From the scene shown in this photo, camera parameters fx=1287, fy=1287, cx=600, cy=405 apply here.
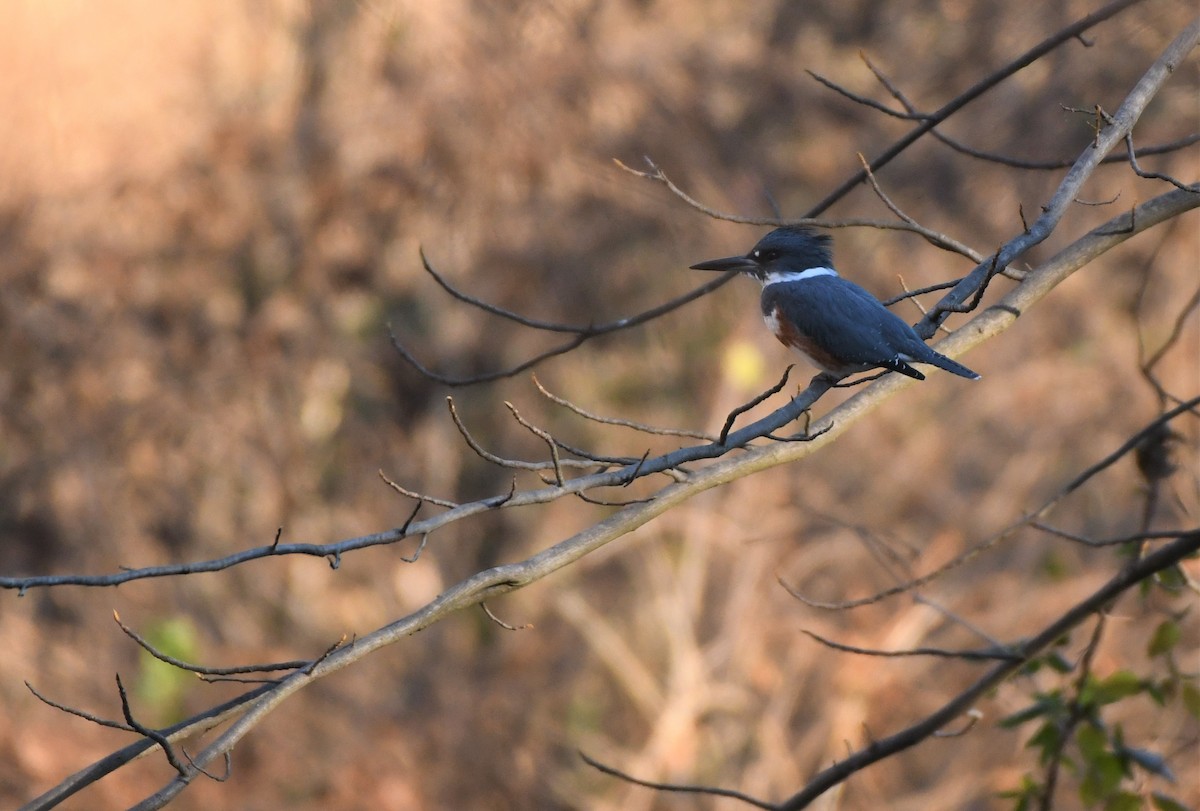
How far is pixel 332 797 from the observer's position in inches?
279

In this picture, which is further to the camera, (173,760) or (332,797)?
(332,797)

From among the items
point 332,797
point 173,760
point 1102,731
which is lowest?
point 173,760

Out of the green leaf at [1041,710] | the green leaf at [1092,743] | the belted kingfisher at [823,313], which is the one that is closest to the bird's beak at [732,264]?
the belted kingfisher at [823,313]

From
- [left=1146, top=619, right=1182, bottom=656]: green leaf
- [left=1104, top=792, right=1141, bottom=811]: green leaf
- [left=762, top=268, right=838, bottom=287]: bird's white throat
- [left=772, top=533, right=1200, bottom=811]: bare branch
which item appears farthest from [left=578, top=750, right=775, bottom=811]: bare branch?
[left=762, top=268, right=838, bottom=287]: bird's white throat

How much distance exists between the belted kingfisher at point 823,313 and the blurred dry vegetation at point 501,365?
137 inches

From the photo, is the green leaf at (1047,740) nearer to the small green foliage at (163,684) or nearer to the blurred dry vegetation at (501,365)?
the blurred dry vegetation at (501,365)

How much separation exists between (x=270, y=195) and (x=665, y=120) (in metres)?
2.42

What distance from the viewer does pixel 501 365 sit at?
8.04m

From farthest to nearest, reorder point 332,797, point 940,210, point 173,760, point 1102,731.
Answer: point 940,210 < point 332,797 < point 1102,731 < point 173,760

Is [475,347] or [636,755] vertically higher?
[475,347]

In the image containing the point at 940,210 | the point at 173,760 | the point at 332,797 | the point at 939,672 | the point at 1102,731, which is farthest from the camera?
the point at 940,210

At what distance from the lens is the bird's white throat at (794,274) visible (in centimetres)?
369

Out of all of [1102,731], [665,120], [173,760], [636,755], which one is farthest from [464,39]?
[173,760]

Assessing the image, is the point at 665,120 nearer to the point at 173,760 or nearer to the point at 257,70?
the point at 257,70
